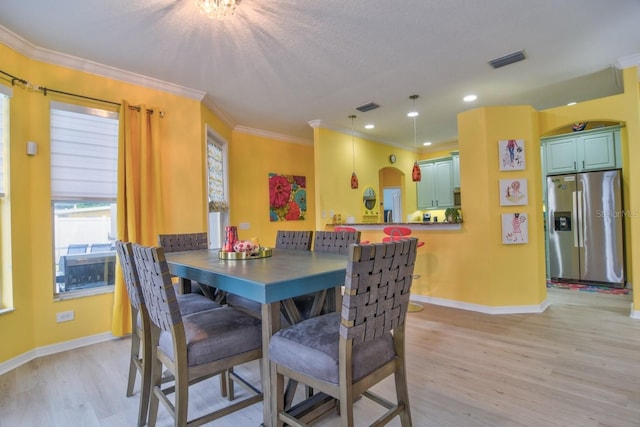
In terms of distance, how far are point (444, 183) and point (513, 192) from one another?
9.19 ft

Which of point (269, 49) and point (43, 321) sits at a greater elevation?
point (269, 49)

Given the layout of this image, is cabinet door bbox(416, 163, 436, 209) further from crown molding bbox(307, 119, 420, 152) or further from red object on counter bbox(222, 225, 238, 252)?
red object on counter bbox(222, 225, 238, 252)

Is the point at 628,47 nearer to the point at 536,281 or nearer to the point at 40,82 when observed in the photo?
the point at 536,281

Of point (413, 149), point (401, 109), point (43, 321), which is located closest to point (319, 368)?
point (43, 321)

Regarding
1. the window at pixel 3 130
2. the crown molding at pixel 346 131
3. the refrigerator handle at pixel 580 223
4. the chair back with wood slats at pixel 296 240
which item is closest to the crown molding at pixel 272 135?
the crown molding at pixel 346 131

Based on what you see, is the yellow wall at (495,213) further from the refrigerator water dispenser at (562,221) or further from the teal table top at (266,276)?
the teal table top at (266,276)

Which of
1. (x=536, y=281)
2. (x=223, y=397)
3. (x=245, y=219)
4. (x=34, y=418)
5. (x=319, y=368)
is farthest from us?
(x=245, y=219)

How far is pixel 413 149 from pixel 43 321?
6615mm

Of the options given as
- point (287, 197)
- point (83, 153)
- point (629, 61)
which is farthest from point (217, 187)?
point (629, 61)

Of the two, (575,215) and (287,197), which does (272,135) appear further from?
(575,215)

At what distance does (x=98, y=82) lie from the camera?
118 inches

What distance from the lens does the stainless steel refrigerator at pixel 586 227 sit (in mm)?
4344

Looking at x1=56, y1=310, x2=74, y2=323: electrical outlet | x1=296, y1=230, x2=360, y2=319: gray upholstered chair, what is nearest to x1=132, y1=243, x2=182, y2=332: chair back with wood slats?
x1=296, y1=230, x2=360, y2=319: gray upholstered chair

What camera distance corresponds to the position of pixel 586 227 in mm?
4547
